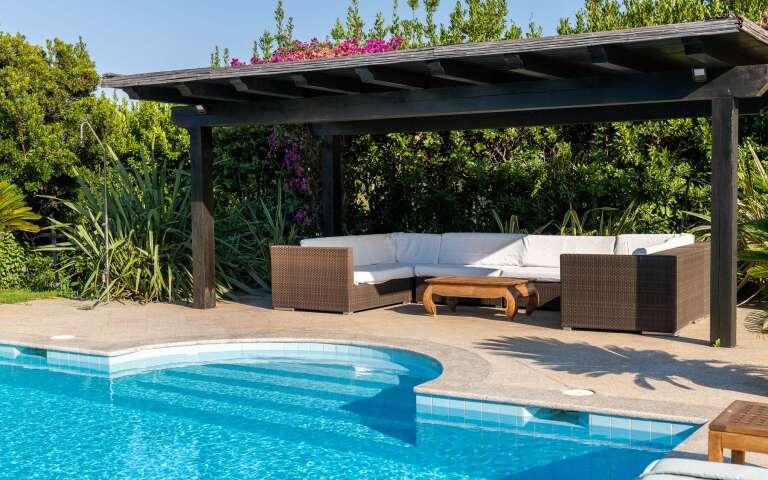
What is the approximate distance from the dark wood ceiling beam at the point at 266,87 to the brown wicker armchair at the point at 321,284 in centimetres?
160

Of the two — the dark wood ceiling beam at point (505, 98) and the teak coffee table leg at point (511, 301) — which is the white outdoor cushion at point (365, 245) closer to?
the dark wood ceiling beam at point (505, 98)

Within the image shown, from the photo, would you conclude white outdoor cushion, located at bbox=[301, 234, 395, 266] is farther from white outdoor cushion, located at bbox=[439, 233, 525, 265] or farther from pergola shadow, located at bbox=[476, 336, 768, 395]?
pergola shadow, located at bbox=[476, 336, 768, 395]

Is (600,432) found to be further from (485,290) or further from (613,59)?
(485,290)

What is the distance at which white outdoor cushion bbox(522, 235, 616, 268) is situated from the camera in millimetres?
9531

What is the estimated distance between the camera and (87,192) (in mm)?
11234

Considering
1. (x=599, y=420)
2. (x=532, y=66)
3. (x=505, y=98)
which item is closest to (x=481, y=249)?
(x=505, y=98)

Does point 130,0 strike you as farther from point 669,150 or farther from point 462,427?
point 462,427

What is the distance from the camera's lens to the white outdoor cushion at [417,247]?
420 inches

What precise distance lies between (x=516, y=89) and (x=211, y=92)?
10.1ft

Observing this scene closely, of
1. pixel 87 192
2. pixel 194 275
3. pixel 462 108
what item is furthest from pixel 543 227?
pixel 87 192

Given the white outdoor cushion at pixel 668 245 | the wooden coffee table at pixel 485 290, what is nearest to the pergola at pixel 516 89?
the white outdoor cushion at pixel 668 245

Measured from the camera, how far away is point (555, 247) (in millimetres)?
9734

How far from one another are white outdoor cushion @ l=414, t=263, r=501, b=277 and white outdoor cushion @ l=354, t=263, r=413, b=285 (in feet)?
0.46

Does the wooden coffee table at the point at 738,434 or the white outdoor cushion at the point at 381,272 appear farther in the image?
the white outdoor cushion at the point at 381,272
